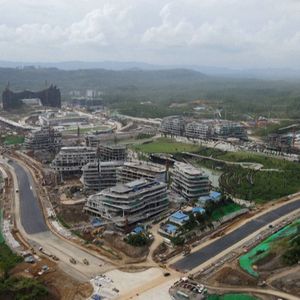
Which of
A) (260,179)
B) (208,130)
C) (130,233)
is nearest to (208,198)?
(130,233)

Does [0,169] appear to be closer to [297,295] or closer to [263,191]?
[263,191]

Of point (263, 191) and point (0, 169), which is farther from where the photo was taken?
point (0, 169)

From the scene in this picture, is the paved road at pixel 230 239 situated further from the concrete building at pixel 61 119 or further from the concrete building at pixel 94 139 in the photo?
the concrete building at pixel 61 119

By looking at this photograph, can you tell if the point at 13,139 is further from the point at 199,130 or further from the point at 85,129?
the point at 199,130

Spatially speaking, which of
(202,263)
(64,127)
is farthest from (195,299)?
(64,127)

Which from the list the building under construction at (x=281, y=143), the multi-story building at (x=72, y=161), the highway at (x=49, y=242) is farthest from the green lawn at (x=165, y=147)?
the highway at (x=49, y=242)

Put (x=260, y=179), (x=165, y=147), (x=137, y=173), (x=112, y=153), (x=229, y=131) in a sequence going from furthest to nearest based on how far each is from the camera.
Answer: (x=229, y=131)
(x=165, y=147)
(x=112, y=153)
(x=260, y=179)
(x=137, y=173)

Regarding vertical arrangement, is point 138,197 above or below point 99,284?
above
